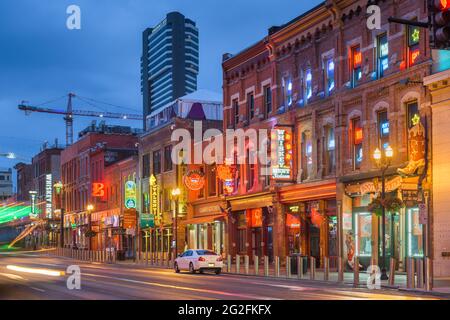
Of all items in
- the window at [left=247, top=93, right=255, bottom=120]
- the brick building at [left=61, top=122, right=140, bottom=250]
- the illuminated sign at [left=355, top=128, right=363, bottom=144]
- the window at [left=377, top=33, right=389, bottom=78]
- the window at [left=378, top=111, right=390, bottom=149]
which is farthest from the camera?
the brick building at [left=61, top=122, right=140, bottom=250]

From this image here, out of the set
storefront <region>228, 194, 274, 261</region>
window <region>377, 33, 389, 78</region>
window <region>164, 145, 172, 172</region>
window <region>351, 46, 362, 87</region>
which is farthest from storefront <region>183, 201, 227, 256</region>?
window <region>377, 33, 389, 78</region>

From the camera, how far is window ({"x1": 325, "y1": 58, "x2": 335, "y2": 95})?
40.6 m

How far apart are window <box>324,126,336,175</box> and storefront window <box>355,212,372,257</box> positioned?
3400 mm

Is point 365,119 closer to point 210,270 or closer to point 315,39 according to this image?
point 315,39

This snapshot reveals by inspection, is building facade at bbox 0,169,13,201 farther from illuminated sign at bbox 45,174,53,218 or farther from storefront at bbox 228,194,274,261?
storefront at bbox 228,194,274,261

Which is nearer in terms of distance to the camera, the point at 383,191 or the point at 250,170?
the point at 383,191

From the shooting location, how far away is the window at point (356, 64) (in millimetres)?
38406

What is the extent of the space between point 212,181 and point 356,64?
19.1 m

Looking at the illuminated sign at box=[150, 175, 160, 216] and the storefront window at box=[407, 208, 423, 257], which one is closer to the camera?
the storefront window at box=[407, 208, 423, 257]

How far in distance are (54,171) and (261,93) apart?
63354 mm

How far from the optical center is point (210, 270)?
130 feet

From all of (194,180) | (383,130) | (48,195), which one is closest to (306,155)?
(383,130)

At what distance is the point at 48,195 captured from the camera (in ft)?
334

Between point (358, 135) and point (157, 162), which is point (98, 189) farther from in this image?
point (358, 135)
